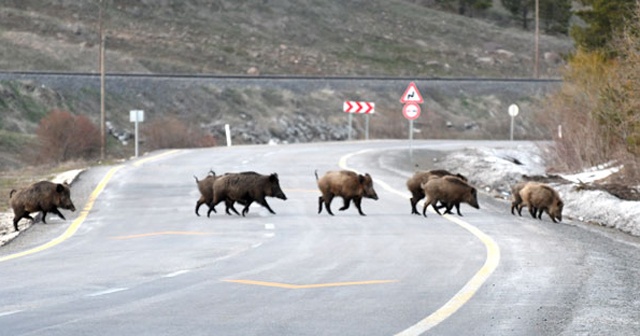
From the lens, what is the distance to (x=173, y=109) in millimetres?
69625

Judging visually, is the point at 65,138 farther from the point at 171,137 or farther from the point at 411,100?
the point at 411,100

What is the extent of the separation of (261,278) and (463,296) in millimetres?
2710

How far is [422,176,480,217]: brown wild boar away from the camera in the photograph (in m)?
23.3

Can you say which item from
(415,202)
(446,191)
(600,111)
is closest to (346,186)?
(415,202)

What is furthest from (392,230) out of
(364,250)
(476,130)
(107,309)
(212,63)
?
(212,63)

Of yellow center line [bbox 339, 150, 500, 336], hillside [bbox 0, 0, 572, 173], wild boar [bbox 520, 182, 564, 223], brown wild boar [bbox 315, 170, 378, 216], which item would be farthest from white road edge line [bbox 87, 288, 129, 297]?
hillside [bbox 0, 0, 572, 173]

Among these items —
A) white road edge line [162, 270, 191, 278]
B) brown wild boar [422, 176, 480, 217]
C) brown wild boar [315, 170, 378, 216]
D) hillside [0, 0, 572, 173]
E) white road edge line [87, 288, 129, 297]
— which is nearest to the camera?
white road edge line [87, 288, 129, 297]

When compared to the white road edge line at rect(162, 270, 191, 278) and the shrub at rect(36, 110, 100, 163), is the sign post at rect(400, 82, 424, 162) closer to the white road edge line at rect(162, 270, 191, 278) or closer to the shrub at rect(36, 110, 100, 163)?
the shrub at rect(36, 110, 100, 163)

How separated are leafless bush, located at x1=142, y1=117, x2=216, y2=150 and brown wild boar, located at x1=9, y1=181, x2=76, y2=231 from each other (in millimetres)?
38093

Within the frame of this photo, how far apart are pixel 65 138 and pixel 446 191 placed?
37.6 metres

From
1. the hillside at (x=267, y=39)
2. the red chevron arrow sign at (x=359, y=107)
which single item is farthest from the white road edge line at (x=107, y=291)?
the hillside at (x=267, y=39)

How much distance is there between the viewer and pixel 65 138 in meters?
57.9

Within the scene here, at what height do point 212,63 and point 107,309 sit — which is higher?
point 212,63

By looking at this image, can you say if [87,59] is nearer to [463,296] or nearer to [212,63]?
[212,63]
